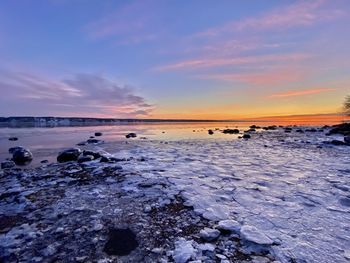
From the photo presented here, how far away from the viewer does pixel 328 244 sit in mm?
3609

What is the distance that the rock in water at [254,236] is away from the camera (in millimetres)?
3672

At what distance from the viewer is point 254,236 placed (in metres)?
3.81

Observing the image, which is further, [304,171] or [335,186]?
[304,171]

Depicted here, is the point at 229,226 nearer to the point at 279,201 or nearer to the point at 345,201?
the point at 279,201

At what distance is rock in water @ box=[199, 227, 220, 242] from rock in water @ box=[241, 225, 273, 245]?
40cm

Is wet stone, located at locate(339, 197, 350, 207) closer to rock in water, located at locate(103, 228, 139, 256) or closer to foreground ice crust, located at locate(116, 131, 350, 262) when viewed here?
foreground ice crust, located at locate(116, 131, 350, 262)

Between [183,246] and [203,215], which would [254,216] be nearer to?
[203,215]

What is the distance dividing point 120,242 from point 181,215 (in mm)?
1360

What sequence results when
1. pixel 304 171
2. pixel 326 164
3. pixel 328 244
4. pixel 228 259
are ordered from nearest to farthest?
1. pixel 228 259
2. pixel 328 244
3. pixel 304 171
4. pixel 326 164

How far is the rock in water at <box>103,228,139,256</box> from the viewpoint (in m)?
3.50

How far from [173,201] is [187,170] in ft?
10.2

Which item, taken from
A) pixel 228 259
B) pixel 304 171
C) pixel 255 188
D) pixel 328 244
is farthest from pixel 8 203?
pixel 304 171

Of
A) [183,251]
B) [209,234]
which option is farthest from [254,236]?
[183,251]

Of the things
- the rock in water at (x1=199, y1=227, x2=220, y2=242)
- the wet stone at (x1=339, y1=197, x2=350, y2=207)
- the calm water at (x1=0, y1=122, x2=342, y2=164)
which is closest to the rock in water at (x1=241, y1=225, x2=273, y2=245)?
the rock in water at (x1=199, y1=227, x2=220, y2=242)
